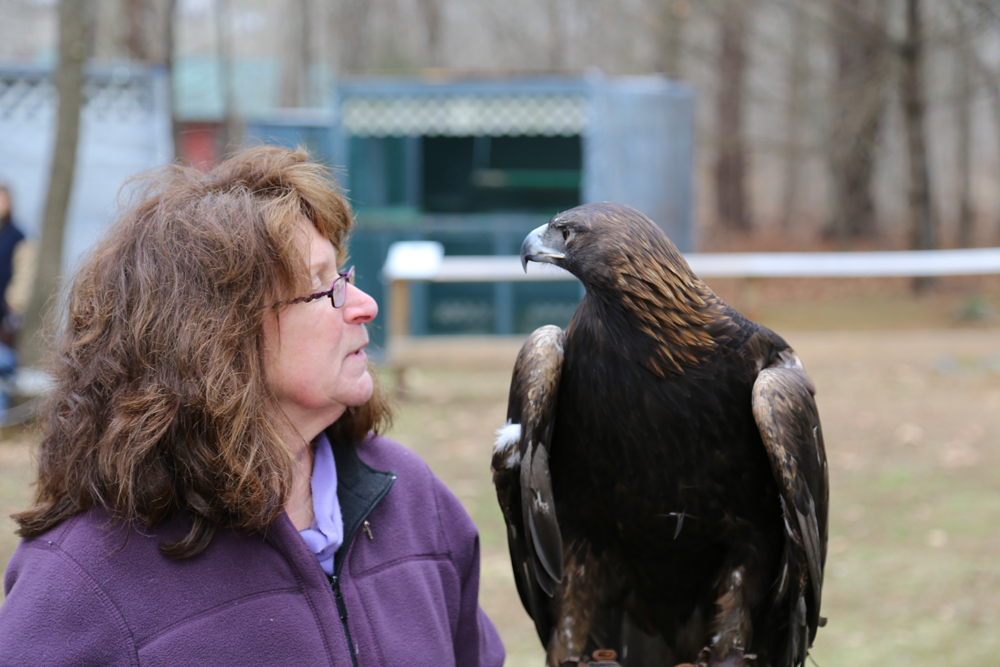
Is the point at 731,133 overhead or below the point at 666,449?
overhead

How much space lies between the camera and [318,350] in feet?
6.42

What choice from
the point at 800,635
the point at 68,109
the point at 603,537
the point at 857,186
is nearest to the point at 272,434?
the point at 603,537

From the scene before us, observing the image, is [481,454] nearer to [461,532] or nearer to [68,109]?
[68,109]

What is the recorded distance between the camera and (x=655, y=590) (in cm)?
265

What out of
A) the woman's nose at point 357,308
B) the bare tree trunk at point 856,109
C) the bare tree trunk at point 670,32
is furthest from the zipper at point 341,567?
the bare tree trunk at point 670,32

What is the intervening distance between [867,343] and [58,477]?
361 inches

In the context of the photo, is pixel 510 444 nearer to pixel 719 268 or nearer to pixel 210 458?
pixel 210 458

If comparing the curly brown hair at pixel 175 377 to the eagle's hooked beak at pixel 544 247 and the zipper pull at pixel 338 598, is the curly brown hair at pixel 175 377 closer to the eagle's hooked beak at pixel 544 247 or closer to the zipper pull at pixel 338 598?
the zipper pull at pixel 338 598

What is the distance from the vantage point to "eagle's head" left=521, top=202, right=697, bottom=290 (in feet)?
7.56

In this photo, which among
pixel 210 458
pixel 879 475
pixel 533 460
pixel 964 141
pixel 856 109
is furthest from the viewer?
pixel 964 141

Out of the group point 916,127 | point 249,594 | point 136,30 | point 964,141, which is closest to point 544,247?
point 249,594

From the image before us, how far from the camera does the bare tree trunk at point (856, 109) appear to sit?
13566 mm

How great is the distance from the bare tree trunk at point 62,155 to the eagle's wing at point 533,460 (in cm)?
600

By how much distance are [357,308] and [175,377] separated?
411 mm
